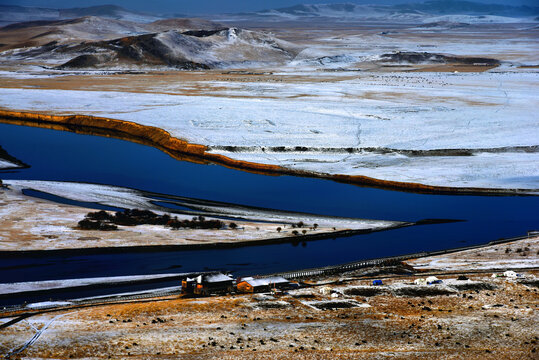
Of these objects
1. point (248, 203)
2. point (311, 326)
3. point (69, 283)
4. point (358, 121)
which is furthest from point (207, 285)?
point (358, 121)

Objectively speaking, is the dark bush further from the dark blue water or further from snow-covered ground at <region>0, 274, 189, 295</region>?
snow-covered ground at <region>0, 274, 189, 295</region>

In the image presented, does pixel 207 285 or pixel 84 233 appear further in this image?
pixel 84 233

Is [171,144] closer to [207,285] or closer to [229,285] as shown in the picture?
[229,285]

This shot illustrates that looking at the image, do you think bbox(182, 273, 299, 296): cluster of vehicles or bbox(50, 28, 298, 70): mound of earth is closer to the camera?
bbox(182, 273, 299, 296): cluster of vehicles

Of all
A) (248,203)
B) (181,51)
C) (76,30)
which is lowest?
(248,203)

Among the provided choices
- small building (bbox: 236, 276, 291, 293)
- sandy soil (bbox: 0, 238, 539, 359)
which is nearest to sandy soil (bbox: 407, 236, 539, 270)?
sandy soil (bbox: 0, 238, 539, 359)

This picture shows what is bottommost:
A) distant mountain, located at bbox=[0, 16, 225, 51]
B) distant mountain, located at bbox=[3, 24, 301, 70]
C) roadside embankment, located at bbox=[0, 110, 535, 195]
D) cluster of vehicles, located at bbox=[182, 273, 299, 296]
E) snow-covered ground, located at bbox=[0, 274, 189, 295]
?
snow-covered ground, located at bbox=[0, 274, 189, 295]

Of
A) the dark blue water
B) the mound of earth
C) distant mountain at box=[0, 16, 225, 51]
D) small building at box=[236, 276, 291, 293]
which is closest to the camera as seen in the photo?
small building at box=[236, 276, 291, 293]
